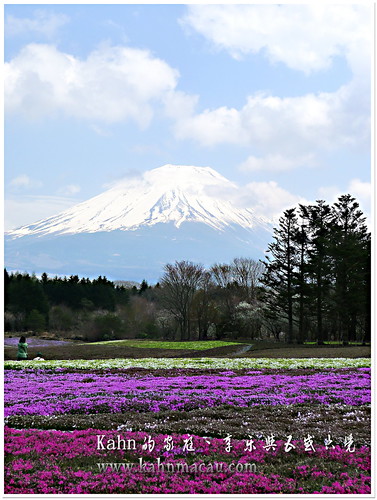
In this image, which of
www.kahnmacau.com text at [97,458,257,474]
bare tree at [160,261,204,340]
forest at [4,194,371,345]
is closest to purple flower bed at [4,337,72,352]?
forest at [4,194,371,345]

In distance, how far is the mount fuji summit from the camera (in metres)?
38.1

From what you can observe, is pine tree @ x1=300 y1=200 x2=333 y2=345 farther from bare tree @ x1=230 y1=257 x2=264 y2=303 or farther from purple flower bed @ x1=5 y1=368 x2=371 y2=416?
purple flower bed @ x1=5 y1=368 x2=371 y2=416

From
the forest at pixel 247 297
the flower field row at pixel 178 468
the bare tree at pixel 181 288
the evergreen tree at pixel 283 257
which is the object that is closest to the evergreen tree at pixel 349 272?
the forest at pixel 247 297

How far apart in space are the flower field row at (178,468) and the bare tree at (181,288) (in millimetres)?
51666

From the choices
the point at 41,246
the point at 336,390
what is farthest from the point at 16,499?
the point at 41,246

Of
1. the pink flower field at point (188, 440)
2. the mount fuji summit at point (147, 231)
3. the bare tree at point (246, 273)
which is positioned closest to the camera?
the pink flower field at point (188, 440)

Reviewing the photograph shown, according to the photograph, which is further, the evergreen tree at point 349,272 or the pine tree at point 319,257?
the pine tree at point 319,257

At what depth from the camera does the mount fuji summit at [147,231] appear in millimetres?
Answer: 38125

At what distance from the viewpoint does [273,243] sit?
51250 millimetres

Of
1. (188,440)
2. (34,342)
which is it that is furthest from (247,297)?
(188,440)

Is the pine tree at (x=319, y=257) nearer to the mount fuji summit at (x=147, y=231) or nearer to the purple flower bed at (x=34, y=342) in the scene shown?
the mount fuji summit at (x=147, y=231)

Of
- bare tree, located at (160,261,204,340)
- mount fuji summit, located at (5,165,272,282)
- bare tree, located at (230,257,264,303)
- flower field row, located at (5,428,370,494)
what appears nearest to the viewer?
flower field row, located at (5,428,370,494)

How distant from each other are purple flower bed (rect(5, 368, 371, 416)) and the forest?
24.0 m

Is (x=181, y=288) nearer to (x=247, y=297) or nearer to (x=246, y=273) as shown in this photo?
(x=247, y=297)
